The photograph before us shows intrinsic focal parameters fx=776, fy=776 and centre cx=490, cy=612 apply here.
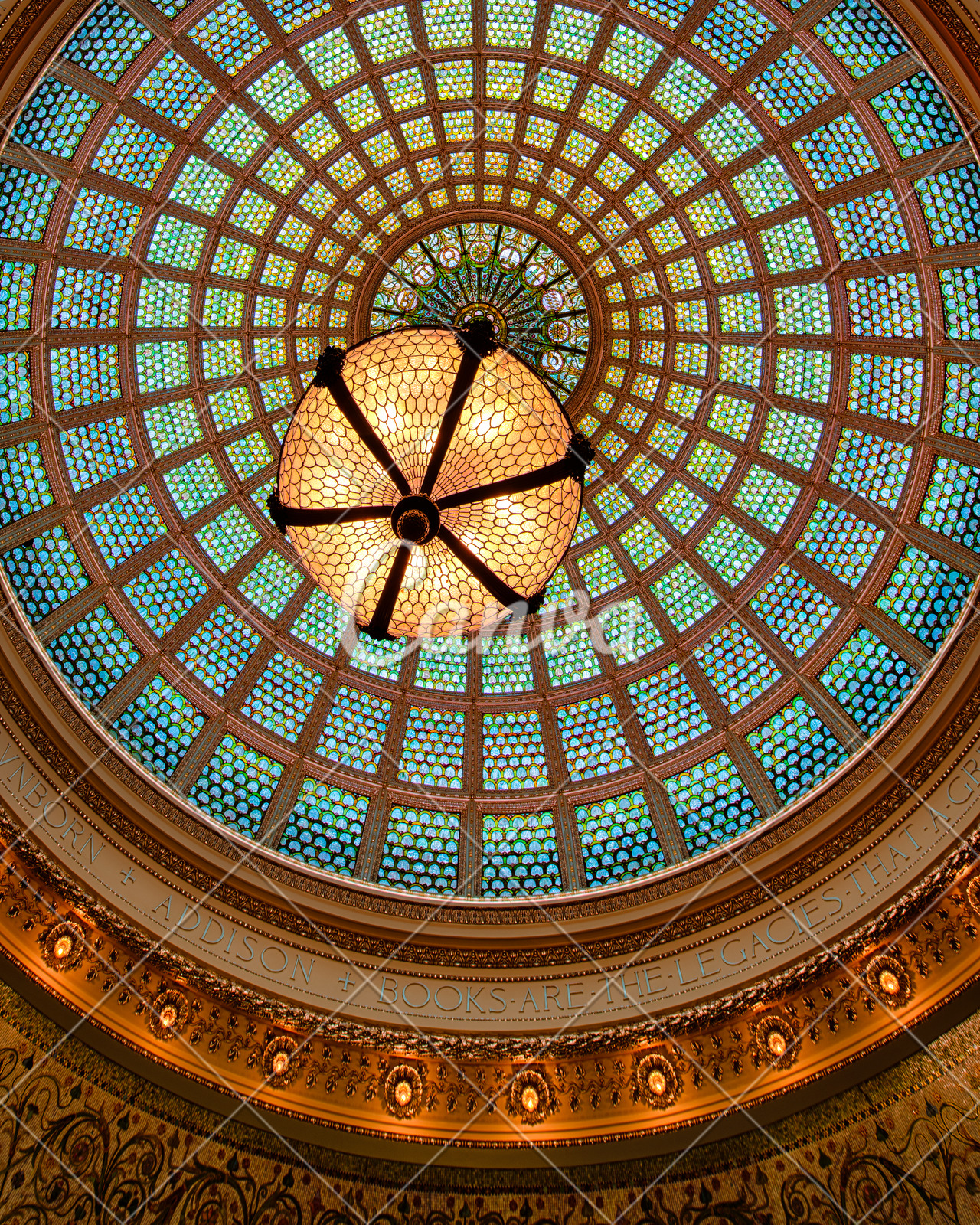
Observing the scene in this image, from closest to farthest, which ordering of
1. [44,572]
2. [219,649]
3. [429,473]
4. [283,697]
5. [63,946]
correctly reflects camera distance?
[429,473] → [63,946] → [44,572] → [219,649] → [283,697]

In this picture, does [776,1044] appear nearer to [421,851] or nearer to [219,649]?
[421,851]

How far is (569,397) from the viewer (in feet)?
40.1

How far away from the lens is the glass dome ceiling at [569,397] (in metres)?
9.23

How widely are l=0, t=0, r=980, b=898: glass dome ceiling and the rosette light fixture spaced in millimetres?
4842

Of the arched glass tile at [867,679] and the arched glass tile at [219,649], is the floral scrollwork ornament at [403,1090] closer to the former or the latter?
the arched glass tile at [219,649]

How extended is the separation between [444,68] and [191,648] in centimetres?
866

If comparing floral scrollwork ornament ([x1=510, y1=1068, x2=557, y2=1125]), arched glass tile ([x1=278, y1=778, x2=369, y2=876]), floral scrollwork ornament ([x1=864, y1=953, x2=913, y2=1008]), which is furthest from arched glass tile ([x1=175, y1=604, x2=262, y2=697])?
floral scrollwork ornament ([x1=864, y1=953, x2=913, y2=1008])

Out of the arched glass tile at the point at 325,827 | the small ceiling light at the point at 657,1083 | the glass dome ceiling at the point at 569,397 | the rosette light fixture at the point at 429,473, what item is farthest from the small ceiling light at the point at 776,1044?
the arched glass tile at the point at 325,827

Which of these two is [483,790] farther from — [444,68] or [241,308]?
[444,68]

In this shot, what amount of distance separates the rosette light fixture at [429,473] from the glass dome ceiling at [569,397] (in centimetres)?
484

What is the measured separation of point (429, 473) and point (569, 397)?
6513mm

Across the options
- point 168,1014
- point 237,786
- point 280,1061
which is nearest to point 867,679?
point 280,1061

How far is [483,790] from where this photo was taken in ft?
37.7

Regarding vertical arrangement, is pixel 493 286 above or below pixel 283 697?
above
